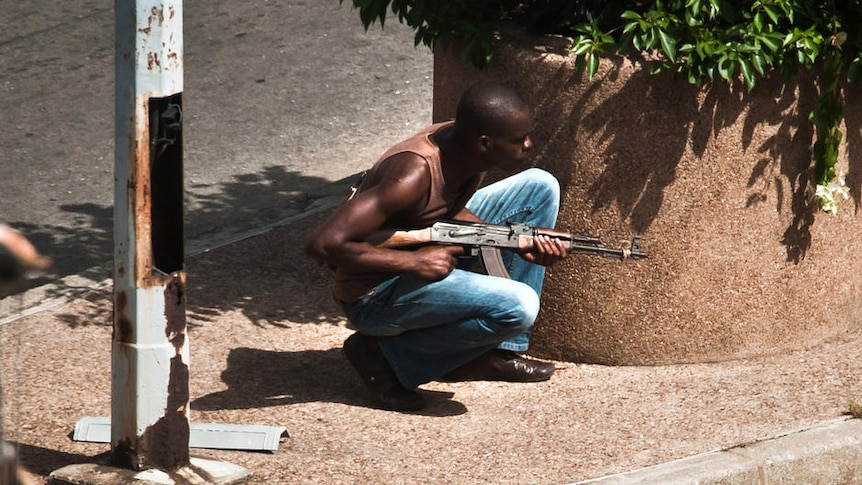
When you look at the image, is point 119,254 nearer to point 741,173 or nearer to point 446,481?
point 446,481

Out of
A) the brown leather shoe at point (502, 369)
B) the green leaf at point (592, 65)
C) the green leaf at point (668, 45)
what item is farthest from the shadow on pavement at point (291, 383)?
the green leaf at point (668, 45)

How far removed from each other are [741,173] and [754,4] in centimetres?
64

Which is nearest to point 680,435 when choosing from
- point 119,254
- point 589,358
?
point 589,358

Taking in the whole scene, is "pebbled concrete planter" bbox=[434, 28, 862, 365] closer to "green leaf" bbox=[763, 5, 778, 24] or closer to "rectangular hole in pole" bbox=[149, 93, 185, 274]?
"green leaf" bbox=[763, 5, 778, 24]

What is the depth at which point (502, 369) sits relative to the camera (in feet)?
16.5

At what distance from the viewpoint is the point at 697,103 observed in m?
4.97

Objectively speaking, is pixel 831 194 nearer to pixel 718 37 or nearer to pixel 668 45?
pixel 718 37

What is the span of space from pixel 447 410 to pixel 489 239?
64 cm

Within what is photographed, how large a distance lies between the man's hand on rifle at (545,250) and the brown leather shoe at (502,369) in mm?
519

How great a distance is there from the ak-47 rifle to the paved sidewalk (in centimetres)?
56

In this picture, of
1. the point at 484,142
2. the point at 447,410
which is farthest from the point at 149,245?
the point at 447,410

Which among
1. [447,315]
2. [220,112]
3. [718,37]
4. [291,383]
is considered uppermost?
[718,37]

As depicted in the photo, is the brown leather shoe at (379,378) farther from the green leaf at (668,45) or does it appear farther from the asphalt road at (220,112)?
the asphalt road at (220,112)

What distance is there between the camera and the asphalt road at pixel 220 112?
7.36 meters
